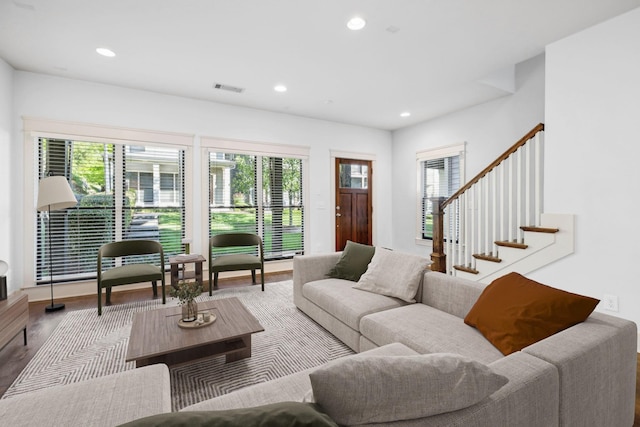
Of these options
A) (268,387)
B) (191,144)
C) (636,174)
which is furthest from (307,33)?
(636,174)

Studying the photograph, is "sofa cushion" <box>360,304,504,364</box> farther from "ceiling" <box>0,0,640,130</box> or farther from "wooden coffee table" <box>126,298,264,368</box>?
"ceiling" <box>0,0,640,130</box>

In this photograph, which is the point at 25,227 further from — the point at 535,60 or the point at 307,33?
the point at 535,60

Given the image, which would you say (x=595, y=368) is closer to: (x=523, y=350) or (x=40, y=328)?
(x=523, y=350)

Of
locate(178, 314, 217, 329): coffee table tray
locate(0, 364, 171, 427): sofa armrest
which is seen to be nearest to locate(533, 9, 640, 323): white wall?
locate(178, 314, 217, 329): coffee table tray

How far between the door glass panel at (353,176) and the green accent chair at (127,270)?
3671 mm

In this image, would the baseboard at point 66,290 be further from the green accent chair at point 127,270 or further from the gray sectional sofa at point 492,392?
the gray sectional sofa at point 492,392

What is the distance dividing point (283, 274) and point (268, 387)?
3927 mm

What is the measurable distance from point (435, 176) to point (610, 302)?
11.3 ft

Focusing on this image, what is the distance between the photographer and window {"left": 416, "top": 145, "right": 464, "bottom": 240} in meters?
5.37

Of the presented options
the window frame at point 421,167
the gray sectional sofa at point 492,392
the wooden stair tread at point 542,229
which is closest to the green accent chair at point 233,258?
the gray sectional sofa at point 492,392

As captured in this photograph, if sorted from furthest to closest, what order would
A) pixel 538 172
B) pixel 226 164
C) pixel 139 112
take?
pixel 226 164
pixel 139 112
pixel 538 172

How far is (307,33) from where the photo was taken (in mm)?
2910

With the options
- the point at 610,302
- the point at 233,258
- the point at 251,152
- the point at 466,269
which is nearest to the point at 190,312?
the point at 233,258

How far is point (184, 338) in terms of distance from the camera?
2041mm
